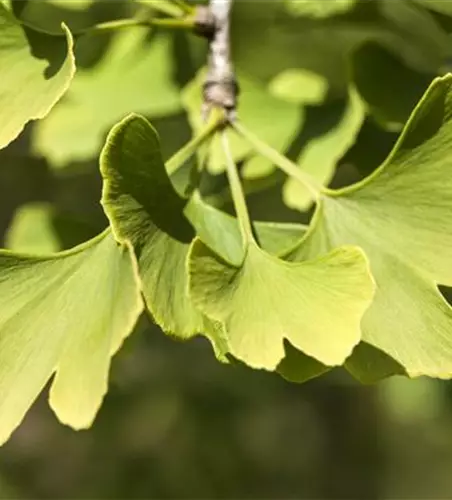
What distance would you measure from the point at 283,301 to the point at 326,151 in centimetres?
21

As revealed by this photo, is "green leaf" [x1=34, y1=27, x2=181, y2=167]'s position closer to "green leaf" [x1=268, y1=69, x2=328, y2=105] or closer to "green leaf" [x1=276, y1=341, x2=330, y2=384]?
"green leaf" [x1=268, y1=69, x2=328, y2=105]

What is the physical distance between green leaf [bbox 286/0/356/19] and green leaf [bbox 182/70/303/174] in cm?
7

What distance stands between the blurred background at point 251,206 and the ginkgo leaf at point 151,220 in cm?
15

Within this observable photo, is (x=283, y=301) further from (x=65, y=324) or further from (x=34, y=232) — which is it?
(x=34, y=232)

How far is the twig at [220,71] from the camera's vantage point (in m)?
0.70

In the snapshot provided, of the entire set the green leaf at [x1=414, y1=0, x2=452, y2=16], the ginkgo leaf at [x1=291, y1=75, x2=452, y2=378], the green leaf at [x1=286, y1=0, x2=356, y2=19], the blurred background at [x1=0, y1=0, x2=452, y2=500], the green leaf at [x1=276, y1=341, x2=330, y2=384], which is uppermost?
the green leaf at [x1=414, y1=0, x2=452, y2=16]

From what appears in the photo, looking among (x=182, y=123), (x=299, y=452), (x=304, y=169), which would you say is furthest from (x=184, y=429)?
(x=304, y=169)

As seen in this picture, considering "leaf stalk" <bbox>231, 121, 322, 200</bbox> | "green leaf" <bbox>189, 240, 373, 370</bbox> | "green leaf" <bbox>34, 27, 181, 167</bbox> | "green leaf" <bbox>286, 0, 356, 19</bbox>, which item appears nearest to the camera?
"green leaf" <bbox>189, 240, 373, 370</bbox>

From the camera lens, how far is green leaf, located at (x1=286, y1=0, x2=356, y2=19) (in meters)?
0.76

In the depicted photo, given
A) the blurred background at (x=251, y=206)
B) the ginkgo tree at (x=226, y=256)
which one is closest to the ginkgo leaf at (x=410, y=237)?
the ginkgo tree at (x=226, y=256)

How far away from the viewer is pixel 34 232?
835mm

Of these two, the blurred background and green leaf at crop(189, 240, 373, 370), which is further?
the blurred background

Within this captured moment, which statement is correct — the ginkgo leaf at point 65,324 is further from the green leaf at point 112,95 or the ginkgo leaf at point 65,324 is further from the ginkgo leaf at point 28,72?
the green leaf at point 112,95

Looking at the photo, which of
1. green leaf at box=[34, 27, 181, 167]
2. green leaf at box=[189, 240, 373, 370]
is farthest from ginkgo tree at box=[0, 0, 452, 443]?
green leaf at box=[34, 27, 181, 167]
